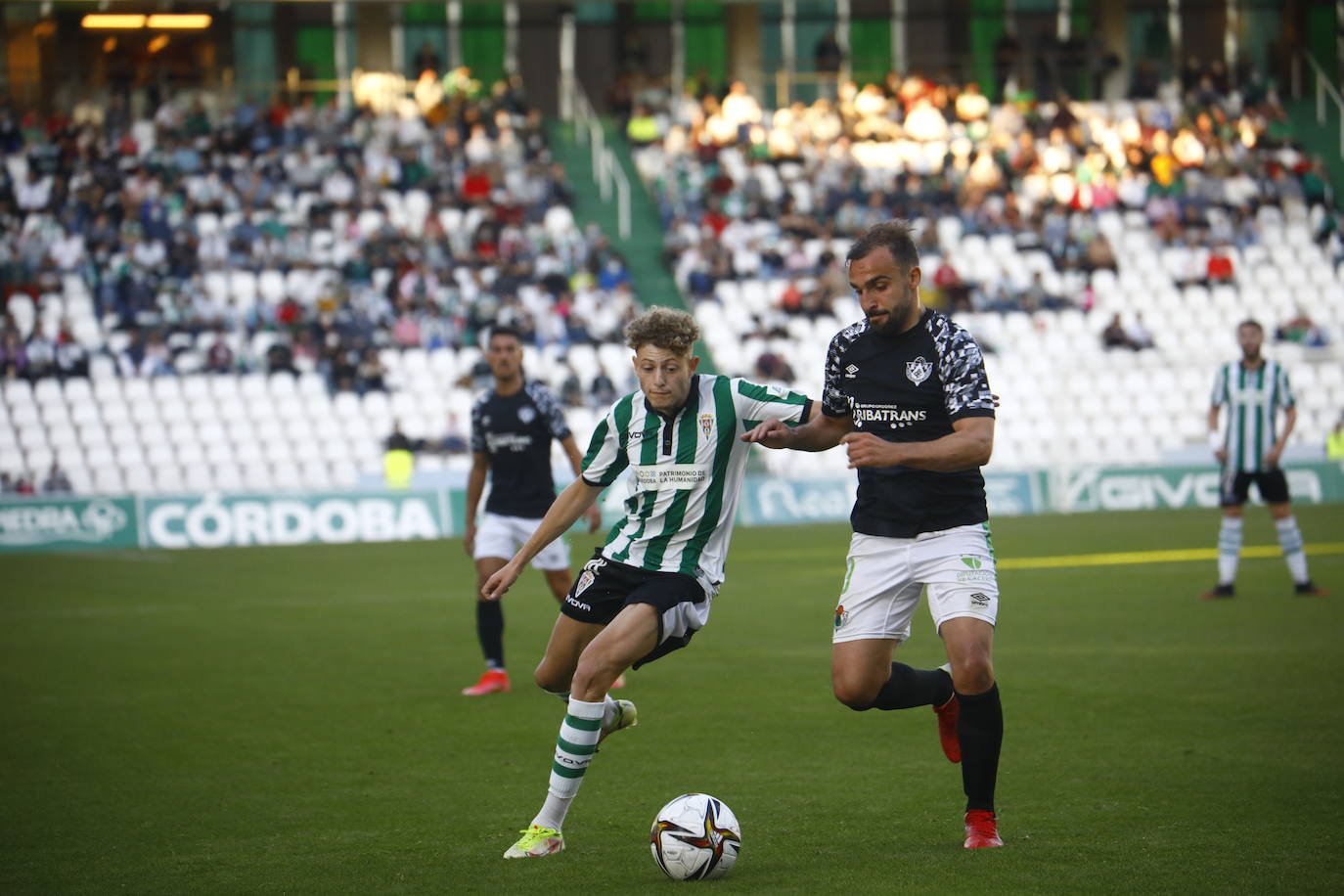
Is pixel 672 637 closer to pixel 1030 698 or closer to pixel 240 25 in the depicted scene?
pixel 1030 698

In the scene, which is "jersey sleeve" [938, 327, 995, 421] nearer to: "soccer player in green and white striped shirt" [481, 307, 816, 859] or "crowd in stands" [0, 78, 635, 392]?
"soccer player in green and white striped shirt" [481, 307, 816, 859]

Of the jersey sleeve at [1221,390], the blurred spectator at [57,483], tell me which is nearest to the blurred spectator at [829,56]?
the blurred spectator at [57,483]

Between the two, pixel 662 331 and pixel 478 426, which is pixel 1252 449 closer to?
pixel 478 426

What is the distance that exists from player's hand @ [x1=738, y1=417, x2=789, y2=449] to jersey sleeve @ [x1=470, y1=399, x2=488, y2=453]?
4.57m

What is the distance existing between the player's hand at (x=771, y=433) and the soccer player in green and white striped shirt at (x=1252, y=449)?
8965 millimetres

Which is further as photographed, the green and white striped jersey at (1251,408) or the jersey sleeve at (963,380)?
the green and white striped jersey at (1251,408)

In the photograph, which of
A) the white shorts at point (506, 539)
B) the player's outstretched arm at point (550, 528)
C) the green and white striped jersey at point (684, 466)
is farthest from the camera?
the white shorts at point (506, 539)

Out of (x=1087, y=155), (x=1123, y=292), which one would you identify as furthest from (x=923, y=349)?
(x=1087, y=155)

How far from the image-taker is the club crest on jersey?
612 cm

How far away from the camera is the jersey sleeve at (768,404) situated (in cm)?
662

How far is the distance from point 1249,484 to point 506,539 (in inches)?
292

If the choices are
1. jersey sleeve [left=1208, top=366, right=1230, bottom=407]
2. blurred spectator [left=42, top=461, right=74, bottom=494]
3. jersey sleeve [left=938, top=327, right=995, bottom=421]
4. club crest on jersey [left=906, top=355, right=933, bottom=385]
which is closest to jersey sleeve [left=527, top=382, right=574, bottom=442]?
club crest on jersey [left=906, top=355, right=933, bottom=385]

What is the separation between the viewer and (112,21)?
112 feet

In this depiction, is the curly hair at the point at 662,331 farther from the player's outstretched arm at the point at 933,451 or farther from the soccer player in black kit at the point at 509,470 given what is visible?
the soccer player in black kit at the point at 509,470
